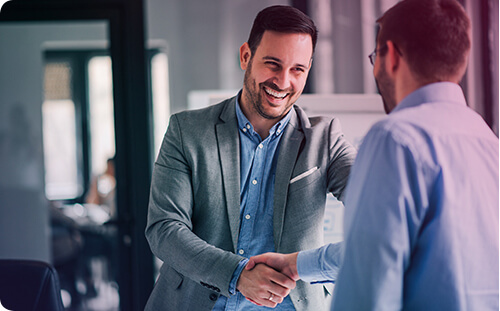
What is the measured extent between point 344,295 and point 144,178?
2462mm

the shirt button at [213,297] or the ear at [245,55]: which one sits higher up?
the ear at [245,55]

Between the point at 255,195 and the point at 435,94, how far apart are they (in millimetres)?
739

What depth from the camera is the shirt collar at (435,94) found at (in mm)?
968

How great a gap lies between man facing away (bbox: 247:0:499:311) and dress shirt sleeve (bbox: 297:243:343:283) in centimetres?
39

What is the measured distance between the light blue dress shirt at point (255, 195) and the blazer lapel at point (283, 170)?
0.03m

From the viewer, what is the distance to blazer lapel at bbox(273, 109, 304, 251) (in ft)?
4.98

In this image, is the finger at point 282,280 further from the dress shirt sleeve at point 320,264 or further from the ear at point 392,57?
the ear at point 392,57

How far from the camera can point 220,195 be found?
60.8 inches

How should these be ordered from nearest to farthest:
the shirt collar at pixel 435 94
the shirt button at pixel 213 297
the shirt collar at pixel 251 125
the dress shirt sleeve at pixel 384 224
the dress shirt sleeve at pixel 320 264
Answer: the dress shirt sleeve at pixel 384 224 → the shirt collar at pixel 435 94 → the dress shirt sleeve at pixel 320 264 → the shirt button at pixel 213 297 → the shirt collar at pixel 251 125

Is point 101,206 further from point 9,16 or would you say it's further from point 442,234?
point 442,234

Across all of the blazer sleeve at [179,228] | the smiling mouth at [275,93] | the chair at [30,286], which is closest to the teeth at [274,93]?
the smiling mouth at [275,93]

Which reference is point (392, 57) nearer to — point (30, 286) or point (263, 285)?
→ point (263, 285)

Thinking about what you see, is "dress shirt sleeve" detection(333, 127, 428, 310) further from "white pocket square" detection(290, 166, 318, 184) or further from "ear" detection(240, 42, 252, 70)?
"ear" detection(240, 42, 252, 70)

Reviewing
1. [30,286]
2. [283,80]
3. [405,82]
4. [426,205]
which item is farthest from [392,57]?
[30,286]
